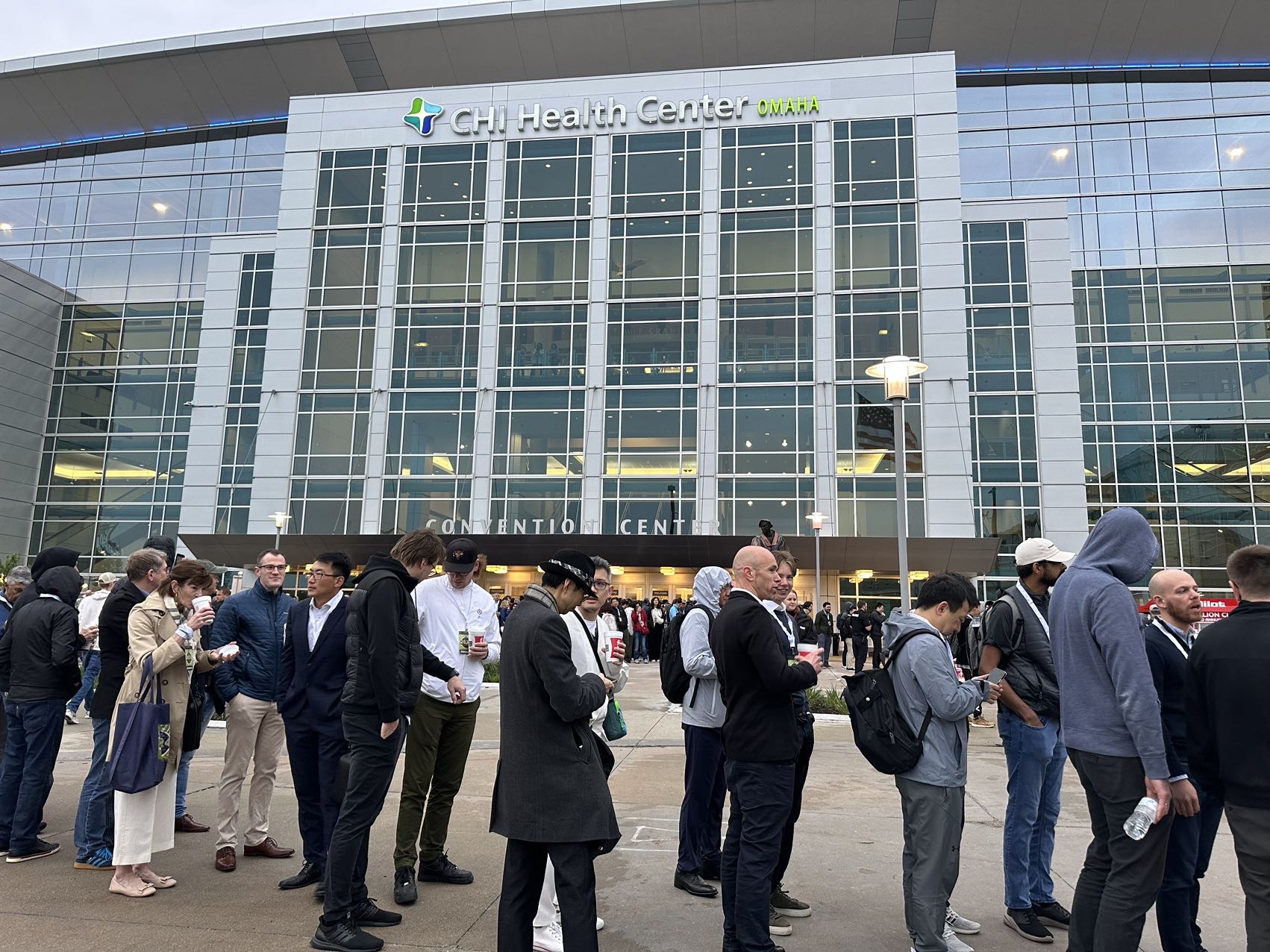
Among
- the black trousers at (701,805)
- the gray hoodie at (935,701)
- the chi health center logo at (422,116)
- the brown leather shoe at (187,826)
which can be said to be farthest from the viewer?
the chi health center logo at (422,116)

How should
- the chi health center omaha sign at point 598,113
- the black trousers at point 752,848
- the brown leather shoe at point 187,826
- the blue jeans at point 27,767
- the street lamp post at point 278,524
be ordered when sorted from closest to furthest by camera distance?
the black trousers at point 752,848
the blue jeans at point 27,767
the brown leather shoe at point 187,826
the street lamp post at point 278,524
the chi health center omaha sign at point 598,113

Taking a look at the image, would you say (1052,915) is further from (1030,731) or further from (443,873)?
(443,873)

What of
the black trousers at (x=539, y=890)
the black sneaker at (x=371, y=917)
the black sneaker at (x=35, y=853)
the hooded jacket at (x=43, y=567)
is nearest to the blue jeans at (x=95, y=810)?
the black sneaker at (x=35, y=853)

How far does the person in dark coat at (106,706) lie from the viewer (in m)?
5.85

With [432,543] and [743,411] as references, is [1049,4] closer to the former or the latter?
[743,411]

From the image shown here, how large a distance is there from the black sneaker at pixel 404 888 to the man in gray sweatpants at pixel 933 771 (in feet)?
9.85

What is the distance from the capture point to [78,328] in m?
47.3

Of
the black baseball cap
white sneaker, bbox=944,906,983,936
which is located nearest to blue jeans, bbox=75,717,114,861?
the black baseball cap

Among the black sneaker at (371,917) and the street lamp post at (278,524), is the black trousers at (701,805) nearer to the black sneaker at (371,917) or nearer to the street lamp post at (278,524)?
the black sneaker at (371,917)

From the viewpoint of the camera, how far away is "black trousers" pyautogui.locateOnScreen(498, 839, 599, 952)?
3.71 metres

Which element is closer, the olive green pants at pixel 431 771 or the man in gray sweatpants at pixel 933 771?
Result: the man in gray sweatpants at pixel 933 771

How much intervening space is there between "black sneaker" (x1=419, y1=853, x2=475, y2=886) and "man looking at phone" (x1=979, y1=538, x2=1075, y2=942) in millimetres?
3481

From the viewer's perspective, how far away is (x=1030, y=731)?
5.32 m

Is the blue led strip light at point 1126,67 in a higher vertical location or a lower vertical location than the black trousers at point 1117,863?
higher
